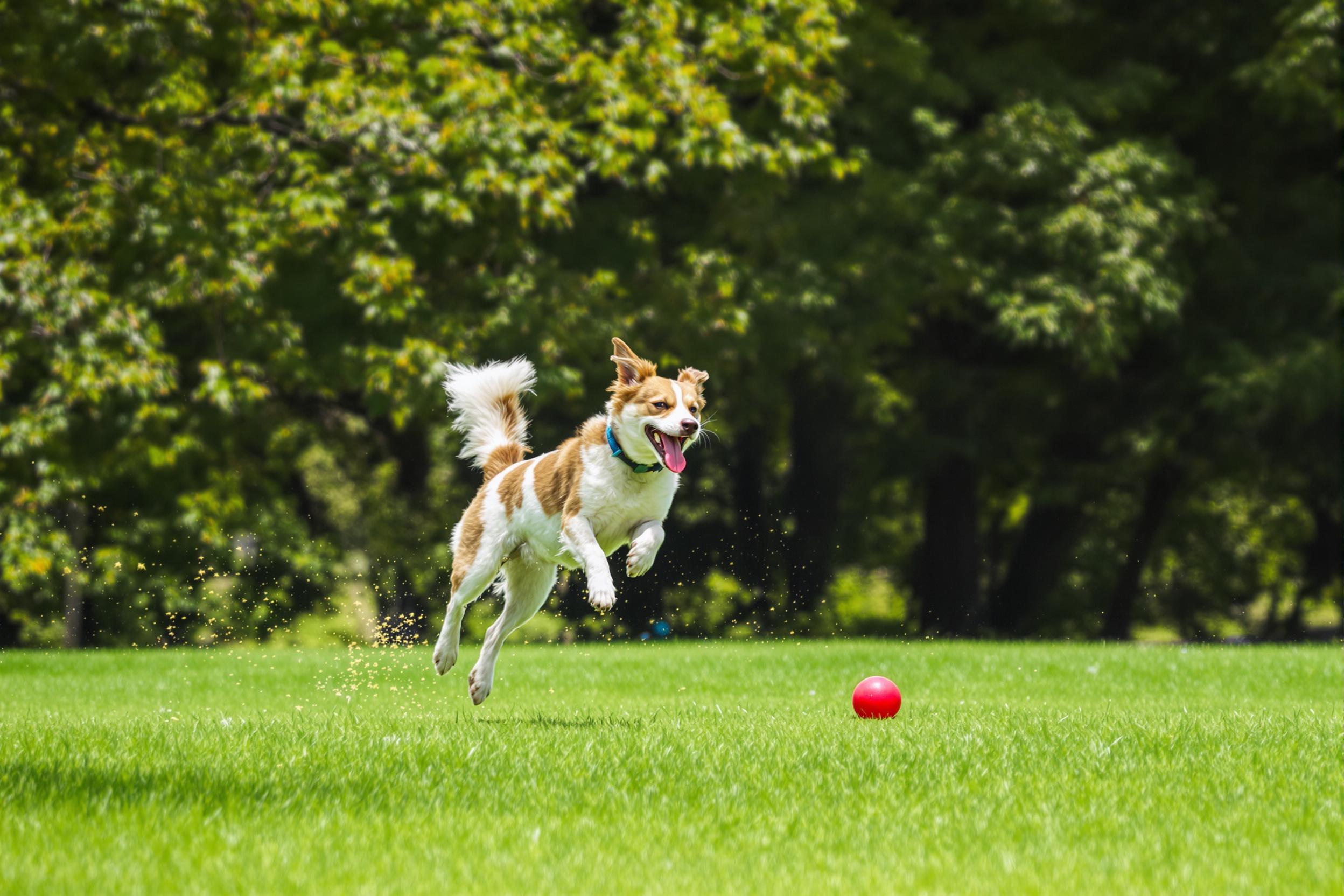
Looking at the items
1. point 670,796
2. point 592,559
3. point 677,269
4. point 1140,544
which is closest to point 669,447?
point 592,559

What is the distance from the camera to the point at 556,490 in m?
7.35

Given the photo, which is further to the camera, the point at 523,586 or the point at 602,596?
the point at 523,586

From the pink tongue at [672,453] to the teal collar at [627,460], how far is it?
245mm

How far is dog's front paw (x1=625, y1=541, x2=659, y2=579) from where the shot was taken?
6.61 meters

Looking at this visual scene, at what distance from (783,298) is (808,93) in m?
2.28

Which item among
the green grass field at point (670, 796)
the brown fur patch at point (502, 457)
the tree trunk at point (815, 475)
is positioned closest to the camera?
the green grass field at point (670, 796)

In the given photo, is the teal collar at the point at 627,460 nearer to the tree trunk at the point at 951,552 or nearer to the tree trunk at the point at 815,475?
the tree trunk at the point at 815,475

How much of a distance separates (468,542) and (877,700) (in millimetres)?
2497

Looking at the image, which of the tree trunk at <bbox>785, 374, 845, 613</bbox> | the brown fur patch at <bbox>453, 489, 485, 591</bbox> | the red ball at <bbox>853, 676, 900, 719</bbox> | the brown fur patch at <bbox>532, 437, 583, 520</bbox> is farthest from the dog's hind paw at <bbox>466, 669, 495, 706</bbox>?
the tree trunk at <bbox>785, 374, 845, 613</bbox>

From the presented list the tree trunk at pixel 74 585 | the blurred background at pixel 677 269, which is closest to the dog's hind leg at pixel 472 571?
the blurred background at pixel 677 269

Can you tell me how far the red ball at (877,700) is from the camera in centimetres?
841

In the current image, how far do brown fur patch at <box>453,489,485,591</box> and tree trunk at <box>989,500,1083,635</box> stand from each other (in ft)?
57.4

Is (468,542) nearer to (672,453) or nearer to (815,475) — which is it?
(672,453)

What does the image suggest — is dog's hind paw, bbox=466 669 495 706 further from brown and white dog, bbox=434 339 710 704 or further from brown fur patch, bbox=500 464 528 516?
brown fur patch, bbox=500 464 528 516
